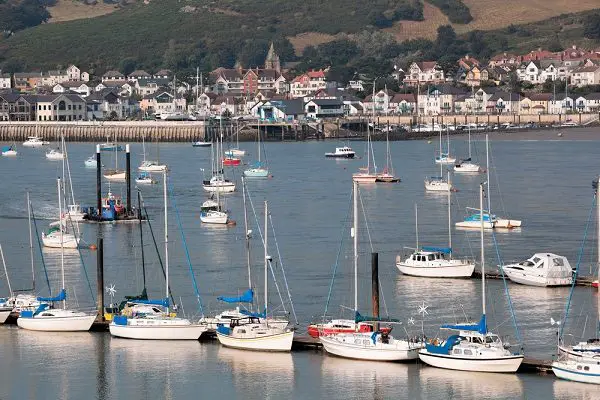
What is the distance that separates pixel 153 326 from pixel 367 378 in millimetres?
5313

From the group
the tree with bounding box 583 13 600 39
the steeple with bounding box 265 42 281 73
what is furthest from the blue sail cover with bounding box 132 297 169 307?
the tree with bounding box 583 13 600 39

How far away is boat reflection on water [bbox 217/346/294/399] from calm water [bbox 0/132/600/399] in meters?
0.04

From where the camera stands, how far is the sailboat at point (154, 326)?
3173 centimetres

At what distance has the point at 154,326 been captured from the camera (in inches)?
1256

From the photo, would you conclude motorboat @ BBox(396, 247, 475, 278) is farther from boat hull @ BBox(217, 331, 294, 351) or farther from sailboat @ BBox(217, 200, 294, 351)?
boat hull @ BBox(217, 331, 294, 351)

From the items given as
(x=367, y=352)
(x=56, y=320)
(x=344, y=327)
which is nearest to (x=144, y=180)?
(x=56, y=320)

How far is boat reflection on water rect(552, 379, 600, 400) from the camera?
2709 cm

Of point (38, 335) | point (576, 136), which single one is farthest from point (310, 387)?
point (576, 136)

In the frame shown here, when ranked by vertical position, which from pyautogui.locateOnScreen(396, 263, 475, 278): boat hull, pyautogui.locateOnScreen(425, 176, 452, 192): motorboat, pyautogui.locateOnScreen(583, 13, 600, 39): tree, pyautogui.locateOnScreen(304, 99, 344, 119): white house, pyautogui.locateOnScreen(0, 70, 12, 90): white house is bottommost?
pyautogui.locateOnScreen(396, 263, 475, 278): boat hull

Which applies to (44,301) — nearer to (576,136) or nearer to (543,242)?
(543,242)

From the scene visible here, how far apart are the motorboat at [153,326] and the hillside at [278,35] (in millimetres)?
140903

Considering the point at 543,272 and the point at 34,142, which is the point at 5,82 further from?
the point at 543,272

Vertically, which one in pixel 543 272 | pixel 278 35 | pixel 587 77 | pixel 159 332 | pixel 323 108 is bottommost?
pixel 159 332

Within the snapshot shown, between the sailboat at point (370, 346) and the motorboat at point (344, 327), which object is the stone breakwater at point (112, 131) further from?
the sailboat at point (370, 346)
